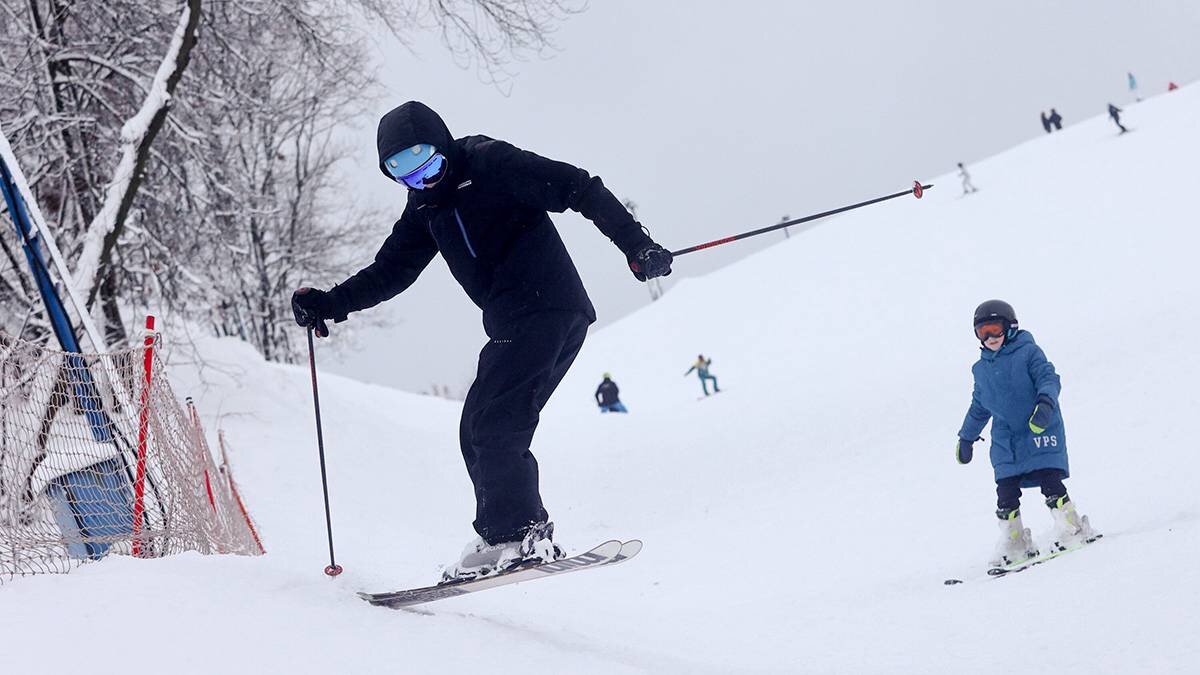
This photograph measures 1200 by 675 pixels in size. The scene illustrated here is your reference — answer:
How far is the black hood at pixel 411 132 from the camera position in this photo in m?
4.67

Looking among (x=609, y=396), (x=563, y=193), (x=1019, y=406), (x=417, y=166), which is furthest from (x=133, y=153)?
(x=609, y=396)

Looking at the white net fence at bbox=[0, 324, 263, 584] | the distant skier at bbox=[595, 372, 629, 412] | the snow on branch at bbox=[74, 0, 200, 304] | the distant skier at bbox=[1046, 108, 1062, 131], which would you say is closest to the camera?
the white net fence at bbox=[0, 324, 263, 584]

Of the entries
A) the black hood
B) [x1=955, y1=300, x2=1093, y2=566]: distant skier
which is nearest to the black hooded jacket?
the black hood

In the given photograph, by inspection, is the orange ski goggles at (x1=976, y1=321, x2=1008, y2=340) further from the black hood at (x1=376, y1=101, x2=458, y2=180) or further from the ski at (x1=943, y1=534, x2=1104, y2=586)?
the black hood at (x1=376, y1=101, x2=458, y2=180)

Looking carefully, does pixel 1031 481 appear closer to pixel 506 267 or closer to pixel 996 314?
pixel 996 314

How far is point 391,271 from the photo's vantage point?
17.4 ft

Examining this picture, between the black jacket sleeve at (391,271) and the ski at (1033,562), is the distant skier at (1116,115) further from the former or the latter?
the black jacket sleeve at (391,271)

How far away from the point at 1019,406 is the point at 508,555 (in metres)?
3.52

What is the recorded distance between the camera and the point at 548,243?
4.88 meters

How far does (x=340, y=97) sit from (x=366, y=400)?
784 cm

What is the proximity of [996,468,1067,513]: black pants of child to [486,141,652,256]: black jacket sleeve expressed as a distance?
3.21 meters

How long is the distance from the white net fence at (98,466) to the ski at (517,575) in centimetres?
133

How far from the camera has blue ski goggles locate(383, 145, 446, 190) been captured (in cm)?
470

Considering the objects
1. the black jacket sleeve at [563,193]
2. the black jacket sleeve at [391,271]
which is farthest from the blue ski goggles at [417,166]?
the black jacket sleeve at [391,271]
